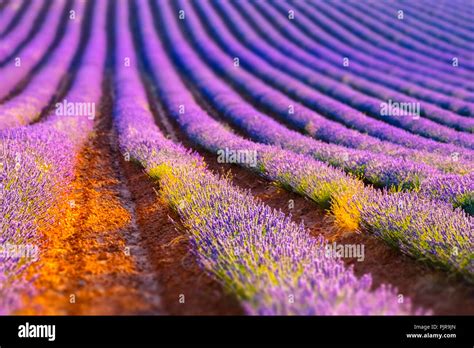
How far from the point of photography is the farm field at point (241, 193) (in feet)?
9.84

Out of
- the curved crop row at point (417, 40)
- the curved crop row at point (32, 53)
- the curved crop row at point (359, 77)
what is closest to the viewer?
the curved crop row at point (359, 77)

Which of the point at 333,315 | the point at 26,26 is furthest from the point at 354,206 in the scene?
the point at 26,26

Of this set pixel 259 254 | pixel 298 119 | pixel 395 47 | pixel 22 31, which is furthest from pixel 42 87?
pixel 395 47

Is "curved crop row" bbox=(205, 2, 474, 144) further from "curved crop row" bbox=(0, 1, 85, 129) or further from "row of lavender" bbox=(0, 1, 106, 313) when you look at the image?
"row of lavender" bbox=(0, 1, 106, 313)

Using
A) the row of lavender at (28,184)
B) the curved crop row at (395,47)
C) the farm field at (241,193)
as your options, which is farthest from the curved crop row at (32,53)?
the curved crop row at (395,47)

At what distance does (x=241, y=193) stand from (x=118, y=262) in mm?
1838

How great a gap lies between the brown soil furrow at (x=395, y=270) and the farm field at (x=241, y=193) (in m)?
0.01

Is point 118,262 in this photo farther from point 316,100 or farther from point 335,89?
point 335,89

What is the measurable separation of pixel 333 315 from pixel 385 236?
1.73 meters

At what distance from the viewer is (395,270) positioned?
3.54 metres

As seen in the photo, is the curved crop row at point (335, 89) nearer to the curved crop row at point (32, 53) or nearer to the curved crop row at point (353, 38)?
the curved crop row at point (353, 38)

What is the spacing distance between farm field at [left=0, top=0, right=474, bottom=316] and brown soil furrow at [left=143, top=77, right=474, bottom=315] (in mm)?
14

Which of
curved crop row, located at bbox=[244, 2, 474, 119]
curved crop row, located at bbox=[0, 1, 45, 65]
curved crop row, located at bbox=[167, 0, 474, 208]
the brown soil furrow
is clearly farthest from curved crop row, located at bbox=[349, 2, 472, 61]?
curved crop row, located at bbox=[0, 1, 45, 65]
